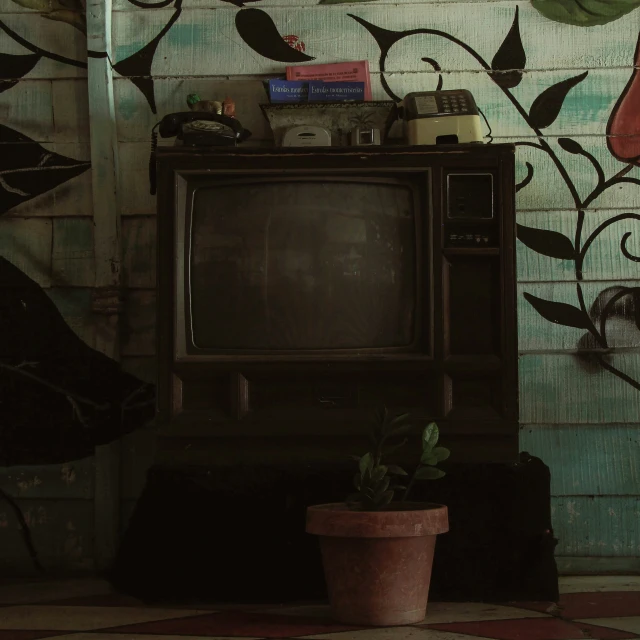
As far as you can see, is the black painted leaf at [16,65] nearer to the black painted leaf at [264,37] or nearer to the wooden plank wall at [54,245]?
the wooden plank wall at [54,245]

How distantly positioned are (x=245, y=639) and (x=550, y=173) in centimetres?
146

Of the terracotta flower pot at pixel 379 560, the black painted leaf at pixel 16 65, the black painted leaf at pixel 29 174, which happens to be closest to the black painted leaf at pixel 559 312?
the terracotta flower pot at pixel 379 560

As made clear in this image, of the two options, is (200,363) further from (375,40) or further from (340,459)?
(375,40)

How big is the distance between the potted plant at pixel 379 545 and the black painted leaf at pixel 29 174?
1204 millimetres

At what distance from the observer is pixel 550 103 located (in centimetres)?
231

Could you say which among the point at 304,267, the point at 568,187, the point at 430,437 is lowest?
the point at 430,437

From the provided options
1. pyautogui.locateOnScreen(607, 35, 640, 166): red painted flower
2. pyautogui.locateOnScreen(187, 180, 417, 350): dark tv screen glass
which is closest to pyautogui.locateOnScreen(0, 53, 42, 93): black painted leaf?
pyautogui.locateOnScreen(187, 180, 417, 350): dark tv screen glass

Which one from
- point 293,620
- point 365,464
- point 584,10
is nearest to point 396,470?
point 365,464

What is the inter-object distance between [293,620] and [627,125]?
5.15 feet

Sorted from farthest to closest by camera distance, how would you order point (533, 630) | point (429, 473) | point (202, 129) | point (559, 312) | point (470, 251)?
point (559, 312) → point (202, 129) → point (470, 251) → point (429, 473) → point (533, 630)

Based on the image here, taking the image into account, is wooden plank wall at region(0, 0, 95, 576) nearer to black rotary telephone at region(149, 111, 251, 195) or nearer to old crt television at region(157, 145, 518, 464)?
black rotary telephone at region(149, 111, 251, 195)

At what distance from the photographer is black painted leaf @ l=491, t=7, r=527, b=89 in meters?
2.32

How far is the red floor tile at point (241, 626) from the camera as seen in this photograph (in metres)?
1.59

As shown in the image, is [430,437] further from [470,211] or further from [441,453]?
[470,211]
